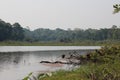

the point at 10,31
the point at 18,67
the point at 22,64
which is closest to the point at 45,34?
the point at 10,31

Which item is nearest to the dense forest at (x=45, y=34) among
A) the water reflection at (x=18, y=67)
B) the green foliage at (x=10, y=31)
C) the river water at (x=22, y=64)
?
the green foliage at (x=10, y=31)

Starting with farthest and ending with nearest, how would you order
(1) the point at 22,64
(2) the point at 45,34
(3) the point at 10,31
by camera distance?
(2) the point at 45,34
(3) the point at 10,31
(1) the point at 22,64

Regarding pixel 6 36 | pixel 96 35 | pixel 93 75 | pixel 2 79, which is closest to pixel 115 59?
pixel 93 75

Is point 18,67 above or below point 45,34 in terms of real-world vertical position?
below

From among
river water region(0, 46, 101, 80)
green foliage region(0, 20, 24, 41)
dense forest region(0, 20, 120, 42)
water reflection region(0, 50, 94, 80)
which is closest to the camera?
water reflection region(0, 50, 94, 80)

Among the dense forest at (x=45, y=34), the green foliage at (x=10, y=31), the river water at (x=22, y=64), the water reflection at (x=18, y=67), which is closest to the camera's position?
the water reflection at (x=18, y=67)

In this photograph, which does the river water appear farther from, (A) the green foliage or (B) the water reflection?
(A) the green foliage

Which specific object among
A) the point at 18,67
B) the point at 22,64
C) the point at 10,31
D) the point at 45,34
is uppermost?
the point at 45,34

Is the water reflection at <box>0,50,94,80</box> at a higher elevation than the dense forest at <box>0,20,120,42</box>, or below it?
below

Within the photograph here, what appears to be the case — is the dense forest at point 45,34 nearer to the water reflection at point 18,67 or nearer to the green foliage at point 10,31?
the green foliage at point 10,31

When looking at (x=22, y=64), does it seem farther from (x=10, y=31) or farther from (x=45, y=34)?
(x=45, y=34)

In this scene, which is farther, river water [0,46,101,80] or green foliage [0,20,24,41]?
green foliage [0,20,24,41]

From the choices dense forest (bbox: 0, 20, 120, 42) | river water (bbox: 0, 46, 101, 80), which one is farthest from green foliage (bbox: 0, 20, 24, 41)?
river water (bbox: 0, 46, 101, 80)

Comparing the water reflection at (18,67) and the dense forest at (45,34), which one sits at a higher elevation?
the dense forest at (45,34)
